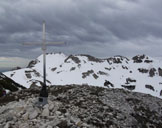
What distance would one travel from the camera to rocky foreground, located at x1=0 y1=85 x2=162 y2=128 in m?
12.5

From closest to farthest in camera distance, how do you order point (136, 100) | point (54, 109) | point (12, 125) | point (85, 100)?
1. point (12, 125)
2. point (54, 109)
3. point (85, 100)
4. point (136, 100)

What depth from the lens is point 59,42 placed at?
14734 millimetres

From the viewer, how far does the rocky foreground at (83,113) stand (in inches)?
491

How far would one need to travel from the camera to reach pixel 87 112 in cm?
1447

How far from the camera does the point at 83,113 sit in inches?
562

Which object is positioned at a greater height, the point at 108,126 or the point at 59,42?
the point at 59,42

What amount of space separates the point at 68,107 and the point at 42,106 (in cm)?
220

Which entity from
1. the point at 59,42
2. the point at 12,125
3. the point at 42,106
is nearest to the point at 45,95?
the point at 42,106

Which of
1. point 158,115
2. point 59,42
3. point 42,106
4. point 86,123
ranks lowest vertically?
point 158,115

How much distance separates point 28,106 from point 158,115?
13.6 meters

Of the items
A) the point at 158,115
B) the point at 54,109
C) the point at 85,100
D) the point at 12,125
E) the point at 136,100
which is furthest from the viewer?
the point at 136,100

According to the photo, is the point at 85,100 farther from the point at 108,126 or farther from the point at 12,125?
the point at 12,125

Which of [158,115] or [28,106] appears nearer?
[28,106]

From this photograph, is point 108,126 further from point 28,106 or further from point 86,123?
point 28,106
